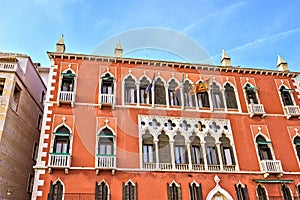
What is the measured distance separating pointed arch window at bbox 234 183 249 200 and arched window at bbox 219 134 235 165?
152cm

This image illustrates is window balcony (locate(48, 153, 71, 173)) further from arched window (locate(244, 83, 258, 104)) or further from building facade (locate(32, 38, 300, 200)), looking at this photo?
arched window (locate(244, 83, 258, 104))

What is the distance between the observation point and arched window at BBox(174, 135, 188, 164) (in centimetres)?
1694

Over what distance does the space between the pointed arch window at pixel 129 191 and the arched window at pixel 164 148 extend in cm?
232

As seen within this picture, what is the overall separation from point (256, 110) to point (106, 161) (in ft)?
36.6

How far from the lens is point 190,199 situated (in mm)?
15617

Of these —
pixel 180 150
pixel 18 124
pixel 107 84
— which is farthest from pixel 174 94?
pixel 18 124

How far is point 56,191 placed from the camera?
14641 millimetres

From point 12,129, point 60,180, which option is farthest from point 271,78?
point 12,129

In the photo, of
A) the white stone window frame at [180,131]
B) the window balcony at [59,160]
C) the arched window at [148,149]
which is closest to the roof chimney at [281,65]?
the white stone window frame at [180,131]

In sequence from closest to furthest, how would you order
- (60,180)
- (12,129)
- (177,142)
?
(60,180) → (12,129) → (177,142)

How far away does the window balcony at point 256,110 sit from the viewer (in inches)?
750

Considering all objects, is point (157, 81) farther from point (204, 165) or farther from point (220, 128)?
point (204, 165)

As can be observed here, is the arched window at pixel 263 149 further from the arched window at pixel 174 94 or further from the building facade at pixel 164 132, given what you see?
the arched window at pixel 174 94

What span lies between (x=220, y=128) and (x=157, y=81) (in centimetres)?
546
